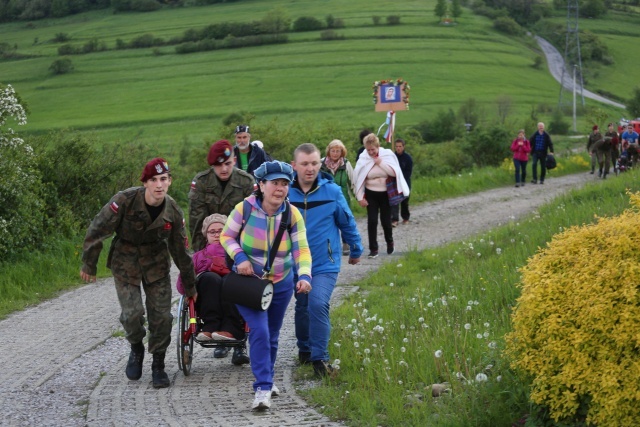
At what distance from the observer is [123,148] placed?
21953mm

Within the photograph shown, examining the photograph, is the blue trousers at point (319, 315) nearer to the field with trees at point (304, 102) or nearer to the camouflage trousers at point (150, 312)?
the field with trees at point (304, 102)

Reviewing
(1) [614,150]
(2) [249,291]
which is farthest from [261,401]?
(1) [614,150]

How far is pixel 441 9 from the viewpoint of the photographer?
114 m

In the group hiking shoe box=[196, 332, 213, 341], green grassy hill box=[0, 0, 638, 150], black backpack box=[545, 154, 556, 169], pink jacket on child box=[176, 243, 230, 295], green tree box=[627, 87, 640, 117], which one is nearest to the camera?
hiking shoe box=[196, 332, 213, 341]

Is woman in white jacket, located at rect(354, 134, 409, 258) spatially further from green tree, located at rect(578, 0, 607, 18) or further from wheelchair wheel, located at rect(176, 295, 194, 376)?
green tree, located at rect(578, 0, 607, 18)

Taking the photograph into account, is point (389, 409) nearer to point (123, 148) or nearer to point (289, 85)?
point (123, 148)

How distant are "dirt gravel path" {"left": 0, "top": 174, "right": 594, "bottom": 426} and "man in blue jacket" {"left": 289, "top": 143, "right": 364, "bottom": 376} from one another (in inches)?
19.7

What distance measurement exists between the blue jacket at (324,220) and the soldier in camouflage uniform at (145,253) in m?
1.10

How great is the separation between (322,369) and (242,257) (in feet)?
4.58

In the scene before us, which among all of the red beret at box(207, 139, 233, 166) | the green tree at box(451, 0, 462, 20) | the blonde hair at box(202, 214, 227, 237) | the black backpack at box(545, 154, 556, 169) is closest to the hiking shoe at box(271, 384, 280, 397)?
the blonde hair at box(202, 214, 227, 237)

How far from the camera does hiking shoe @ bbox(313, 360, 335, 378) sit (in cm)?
836

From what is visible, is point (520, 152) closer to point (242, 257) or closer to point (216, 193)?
point (216, 193)

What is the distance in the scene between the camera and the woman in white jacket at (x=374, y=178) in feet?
51.8

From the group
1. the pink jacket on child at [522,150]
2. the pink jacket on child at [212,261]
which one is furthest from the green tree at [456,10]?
the pink jacket on child at [212,261]
